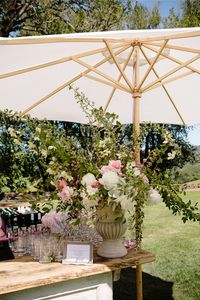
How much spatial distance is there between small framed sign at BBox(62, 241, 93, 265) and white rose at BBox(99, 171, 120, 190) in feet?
1.27

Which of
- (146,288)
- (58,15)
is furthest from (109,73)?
(58,15)

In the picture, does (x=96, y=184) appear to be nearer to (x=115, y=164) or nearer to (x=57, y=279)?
(x=115, y=164)

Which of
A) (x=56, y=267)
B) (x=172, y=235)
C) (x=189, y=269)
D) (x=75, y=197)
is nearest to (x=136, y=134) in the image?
(x=75, y=197)

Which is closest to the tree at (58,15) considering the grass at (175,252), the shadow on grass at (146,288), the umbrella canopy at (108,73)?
the grass at (175,252)

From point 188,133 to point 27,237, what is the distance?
1813cm

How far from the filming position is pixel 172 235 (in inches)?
268

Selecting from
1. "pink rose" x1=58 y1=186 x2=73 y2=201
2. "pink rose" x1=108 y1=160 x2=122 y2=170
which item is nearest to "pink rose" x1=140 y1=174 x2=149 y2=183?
"pink rose" x1=108 y1=160 x2=122 y2=170

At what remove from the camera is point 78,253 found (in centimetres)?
212

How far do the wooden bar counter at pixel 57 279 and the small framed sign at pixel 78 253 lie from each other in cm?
4

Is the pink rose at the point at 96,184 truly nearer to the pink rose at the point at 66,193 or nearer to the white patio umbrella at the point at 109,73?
the pink rose at the point at 66,193

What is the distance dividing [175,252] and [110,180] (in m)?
3.95

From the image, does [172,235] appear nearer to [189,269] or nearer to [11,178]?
[189,269]

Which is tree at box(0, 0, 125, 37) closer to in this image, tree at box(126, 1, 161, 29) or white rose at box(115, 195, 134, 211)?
tree at box(126, 1, 161, 29)

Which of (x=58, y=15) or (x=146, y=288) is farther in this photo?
(x=58, y=15)
